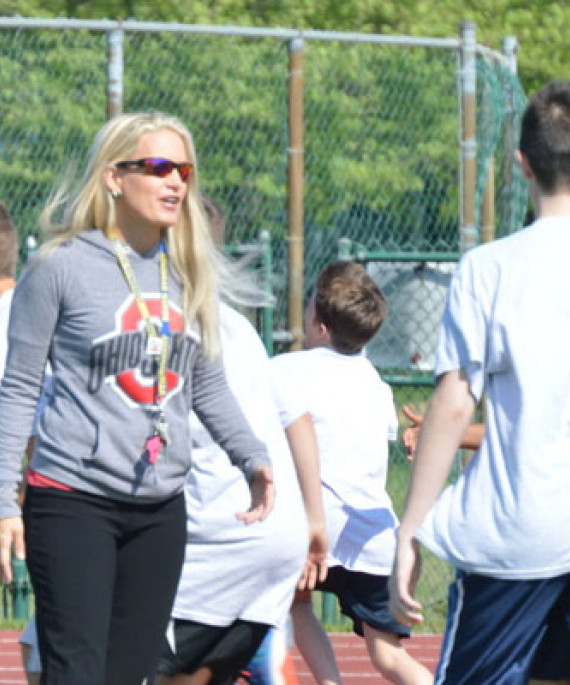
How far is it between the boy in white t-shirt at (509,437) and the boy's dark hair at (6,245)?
2266 millimetres

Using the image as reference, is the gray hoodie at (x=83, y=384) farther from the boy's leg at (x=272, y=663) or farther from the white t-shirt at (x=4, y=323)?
the boy's leg at (x=272, y=663)

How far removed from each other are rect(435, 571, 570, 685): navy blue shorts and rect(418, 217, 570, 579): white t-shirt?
5 centimetres

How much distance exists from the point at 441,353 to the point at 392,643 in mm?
2780

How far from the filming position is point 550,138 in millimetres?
4125

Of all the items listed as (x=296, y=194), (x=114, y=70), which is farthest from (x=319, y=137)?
(x=114, y=70)

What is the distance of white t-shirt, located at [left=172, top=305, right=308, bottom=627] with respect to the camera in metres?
5.15

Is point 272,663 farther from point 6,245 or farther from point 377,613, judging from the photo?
point 6,245

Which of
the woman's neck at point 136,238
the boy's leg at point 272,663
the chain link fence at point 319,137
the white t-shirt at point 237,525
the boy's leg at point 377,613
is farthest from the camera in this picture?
the chain link fence at point 319,137

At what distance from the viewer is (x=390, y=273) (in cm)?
966

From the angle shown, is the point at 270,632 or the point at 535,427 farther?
the point at 270,632

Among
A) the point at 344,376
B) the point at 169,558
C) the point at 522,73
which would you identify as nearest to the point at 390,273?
the point at 344,376

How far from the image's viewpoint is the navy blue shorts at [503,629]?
4125 millimetres

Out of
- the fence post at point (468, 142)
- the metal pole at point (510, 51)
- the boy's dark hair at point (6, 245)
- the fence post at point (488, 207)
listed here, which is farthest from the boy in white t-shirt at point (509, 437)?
the metal pole at point (510, 51)

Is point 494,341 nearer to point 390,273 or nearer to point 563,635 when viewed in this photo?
point 563,635
